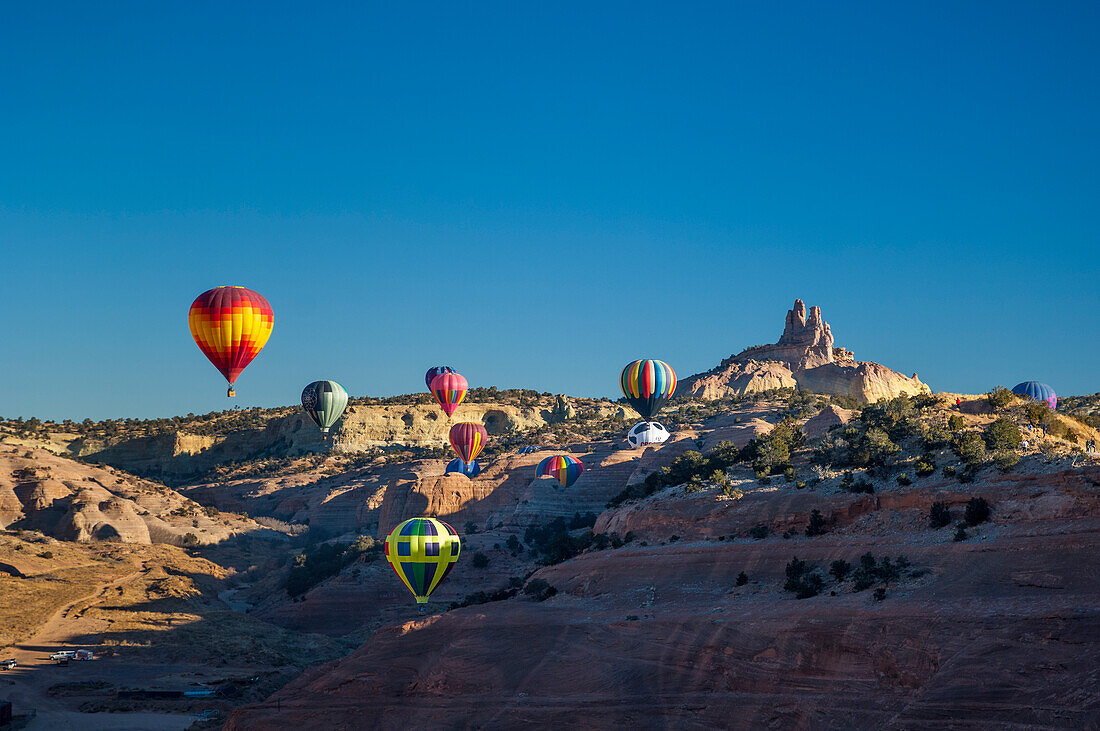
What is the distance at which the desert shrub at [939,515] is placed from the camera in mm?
27109

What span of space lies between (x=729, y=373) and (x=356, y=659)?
308 feet

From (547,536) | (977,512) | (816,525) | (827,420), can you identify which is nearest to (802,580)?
(816,525)

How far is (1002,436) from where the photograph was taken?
3108cm

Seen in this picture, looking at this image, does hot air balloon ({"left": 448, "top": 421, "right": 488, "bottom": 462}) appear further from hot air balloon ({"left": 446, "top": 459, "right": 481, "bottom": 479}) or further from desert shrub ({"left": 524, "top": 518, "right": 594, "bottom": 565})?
desert shrub ({"left": 524, "top": 518, "right": 594, "bottom": 565})

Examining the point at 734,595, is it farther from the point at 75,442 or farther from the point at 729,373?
the point at 75,442

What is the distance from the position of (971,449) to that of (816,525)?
4.91m

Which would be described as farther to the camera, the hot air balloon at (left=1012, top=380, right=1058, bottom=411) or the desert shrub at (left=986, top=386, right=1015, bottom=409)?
the hot air balloon at (left=1012, top=380, right=1058, bottom=411)

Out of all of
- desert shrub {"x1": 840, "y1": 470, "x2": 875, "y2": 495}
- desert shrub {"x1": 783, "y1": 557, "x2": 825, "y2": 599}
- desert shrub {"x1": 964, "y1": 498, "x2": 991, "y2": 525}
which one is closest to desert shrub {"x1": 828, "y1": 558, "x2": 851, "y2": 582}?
desert shrub {"x1": 783, "y1": 557, "x2": 825, "y2": 599}

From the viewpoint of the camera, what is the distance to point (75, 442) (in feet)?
395

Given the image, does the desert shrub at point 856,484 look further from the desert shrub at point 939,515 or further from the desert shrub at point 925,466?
the desert shrub at point 939,515

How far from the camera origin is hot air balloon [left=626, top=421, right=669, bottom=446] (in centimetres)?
7494

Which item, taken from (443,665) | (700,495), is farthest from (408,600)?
(443,665)

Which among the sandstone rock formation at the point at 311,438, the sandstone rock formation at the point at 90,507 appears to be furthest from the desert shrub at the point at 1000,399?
the sandstone rock formation at the point at 311,438

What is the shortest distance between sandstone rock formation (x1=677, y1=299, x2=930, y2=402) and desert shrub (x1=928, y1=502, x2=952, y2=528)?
2838 inches
